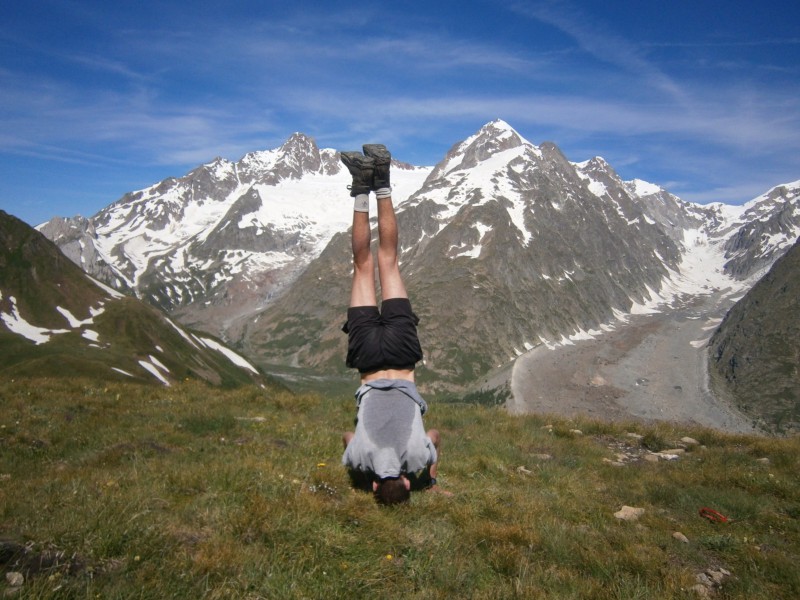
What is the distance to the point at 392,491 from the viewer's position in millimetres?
7770

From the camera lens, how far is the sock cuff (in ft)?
41.2

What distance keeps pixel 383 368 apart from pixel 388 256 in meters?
2.91

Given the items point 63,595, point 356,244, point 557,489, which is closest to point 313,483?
point 63,595

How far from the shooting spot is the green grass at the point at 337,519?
5.54 m

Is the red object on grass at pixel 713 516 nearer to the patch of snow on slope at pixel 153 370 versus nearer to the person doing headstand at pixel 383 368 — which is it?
the person doing headstand at pixel 383 368

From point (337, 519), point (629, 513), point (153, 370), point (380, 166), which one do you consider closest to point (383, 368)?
point (337, 519)

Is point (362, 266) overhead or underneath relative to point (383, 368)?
overhead

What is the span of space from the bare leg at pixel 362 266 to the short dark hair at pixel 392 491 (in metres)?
4.12

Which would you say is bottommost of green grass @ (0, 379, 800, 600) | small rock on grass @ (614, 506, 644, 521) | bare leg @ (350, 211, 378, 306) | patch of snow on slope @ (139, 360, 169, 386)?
patch of snow on slope @ (139, 360, 169, 386)

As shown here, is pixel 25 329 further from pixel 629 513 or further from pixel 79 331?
pixel 629 513

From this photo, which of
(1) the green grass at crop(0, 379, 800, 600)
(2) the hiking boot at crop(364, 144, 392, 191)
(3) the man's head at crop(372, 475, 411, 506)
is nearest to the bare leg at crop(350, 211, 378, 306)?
(2) the hiking boot at crop(364, 144, 392, 191)

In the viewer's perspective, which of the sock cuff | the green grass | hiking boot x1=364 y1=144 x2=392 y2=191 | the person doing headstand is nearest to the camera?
the green grass

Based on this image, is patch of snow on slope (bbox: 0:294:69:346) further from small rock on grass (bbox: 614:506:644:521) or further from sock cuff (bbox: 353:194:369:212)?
small rock on grass (bbox: 614:506:644:521)

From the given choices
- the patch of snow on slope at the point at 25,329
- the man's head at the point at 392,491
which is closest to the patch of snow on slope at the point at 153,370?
the patch of snow on slope at the point at 25,329
